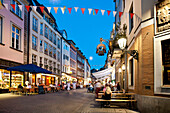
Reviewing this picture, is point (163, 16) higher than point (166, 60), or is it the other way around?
point (163, 16)

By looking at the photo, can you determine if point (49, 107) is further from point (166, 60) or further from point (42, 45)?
point (42, 45)

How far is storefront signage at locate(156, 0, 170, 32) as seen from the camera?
28.5 ft

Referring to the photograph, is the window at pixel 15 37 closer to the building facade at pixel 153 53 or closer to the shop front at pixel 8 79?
the shop front at pixel 8 79

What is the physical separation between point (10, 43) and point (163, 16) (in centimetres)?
1805

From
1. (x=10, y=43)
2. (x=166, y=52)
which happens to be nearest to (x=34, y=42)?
(x=10, y=43)

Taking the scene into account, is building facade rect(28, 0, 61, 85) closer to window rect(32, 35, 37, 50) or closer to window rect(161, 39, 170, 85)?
window rect(32, 35, 37, 50)

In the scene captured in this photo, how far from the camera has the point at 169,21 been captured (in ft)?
28.2

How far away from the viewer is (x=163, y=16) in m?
8.83

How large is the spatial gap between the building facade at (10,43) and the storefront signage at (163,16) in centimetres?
1637

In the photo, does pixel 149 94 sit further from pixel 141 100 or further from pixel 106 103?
pixel 106 103

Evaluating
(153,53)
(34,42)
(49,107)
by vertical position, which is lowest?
(49,107)

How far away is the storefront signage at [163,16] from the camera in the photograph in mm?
8672

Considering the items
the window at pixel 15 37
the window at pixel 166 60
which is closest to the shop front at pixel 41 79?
the window at pixel 15 37

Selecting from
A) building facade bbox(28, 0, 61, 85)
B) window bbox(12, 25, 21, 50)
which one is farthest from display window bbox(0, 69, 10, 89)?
building facade bbox(28, 0, 61, 85)
